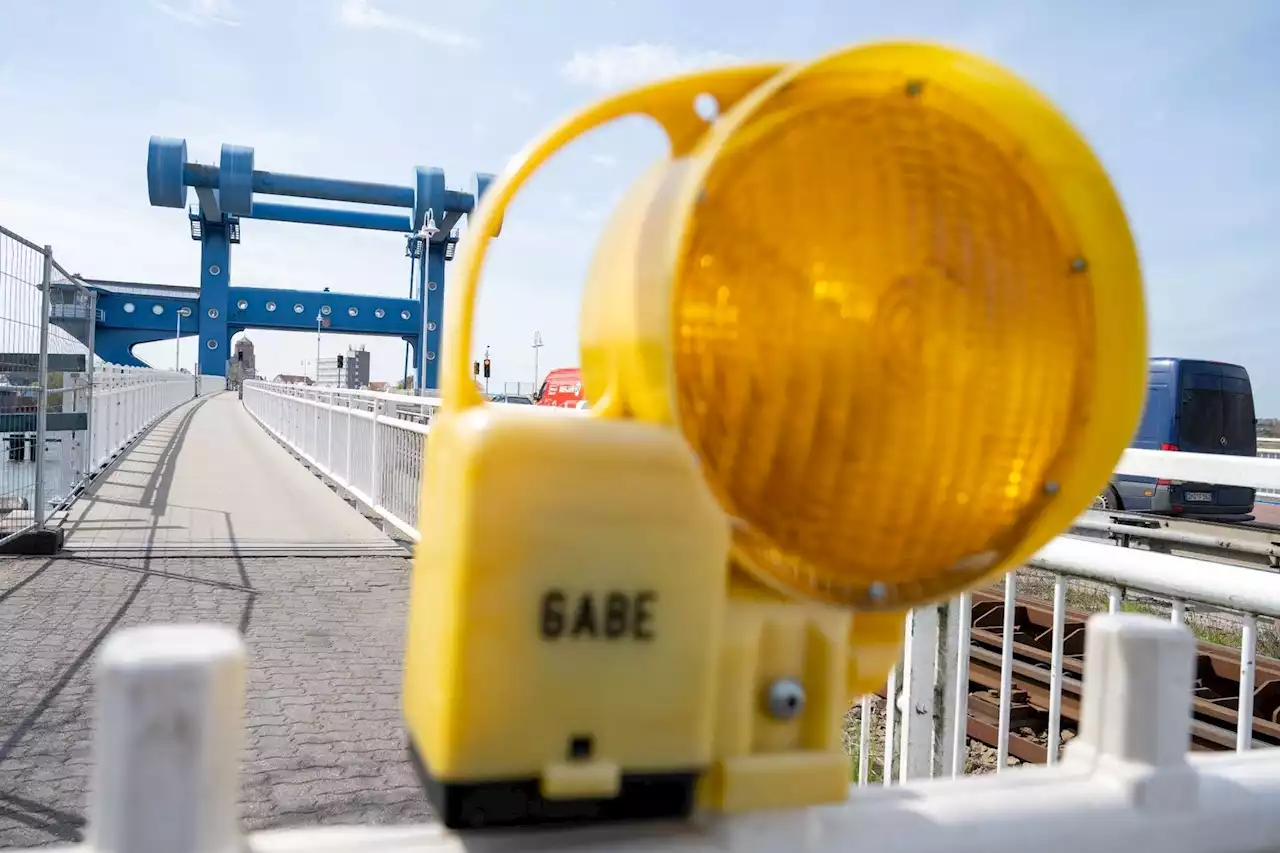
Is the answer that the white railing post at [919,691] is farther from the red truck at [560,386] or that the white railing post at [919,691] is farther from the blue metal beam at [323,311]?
the blue metal beam at [323,311]

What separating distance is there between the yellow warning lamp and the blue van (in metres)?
14.2

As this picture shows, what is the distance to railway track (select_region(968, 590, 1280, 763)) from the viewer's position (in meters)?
4.36

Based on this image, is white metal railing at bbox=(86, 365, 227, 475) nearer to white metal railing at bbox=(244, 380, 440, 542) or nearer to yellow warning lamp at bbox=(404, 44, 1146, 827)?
white metal railing at bbox=(244, 380, 440, 542)

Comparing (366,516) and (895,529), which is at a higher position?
(895,529)

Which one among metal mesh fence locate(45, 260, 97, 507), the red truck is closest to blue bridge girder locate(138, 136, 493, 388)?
the red truck

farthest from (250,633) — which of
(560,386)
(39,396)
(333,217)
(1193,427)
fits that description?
(333,217)

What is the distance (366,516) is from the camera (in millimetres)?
9930

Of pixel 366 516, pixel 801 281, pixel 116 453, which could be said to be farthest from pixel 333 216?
pixel 801 281

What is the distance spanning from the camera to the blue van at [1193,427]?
13.6 m

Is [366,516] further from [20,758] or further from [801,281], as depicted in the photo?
[801,281]

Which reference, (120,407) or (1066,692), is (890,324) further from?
(120,407)

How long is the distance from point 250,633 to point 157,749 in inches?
197

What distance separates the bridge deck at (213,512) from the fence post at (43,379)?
0.47 meters

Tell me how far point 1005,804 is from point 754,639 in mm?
342
